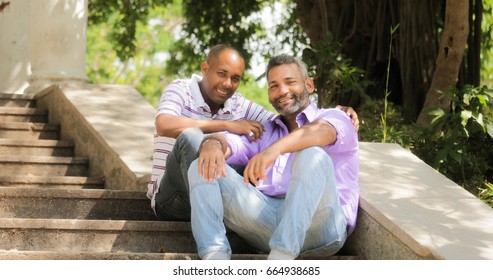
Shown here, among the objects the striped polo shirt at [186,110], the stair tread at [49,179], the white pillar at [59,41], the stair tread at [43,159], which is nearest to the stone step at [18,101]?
the white pillar at [59,41]

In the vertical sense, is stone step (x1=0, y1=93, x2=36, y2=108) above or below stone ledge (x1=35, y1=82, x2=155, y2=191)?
below

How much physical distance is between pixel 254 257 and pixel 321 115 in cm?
75

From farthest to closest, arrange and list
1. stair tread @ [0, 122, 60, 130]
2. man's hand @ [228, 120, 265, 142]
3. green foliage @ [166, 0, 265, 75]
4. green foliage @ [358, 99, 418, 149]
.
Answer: green foliage @ [166, 0, 265, 75] → stair tread @ [0, 122, 60, 130] → green foliage @ [358, 99, 418, 149] → man's hand @ [228, 120, 265, 142]

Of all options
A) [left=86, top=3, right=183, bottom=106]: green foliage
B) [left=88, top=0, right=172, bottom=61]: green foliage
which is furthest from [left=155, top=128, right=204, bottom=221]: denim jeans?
[left=86, top=3, right=183, bottom=106]: green foliage

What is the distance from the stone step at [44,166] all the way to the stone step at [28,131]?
771 millimetres

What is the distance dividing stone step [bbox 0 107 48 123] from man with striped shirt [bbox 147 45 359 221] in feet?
9.57

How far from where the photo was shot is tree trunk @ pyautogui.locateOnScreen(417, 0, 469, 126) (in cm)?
771

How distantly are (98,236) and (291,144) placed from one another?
1127 millimetres

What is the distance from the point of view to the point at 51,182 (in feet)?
21.2

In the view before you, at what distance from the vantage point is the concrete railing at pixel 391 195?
437 cm

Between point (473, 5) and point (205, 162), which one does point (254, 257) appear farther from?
point (473, 5)

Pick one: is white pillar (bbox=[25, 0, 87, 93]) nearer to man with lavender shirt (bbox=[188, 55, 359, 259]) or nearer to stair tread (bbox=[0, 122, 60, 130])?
stair tread (bbox=[0, 122, 60, 130])

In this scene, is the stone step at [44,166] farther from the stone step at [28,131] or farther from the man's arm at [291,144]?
the man's arm at [291,144]
